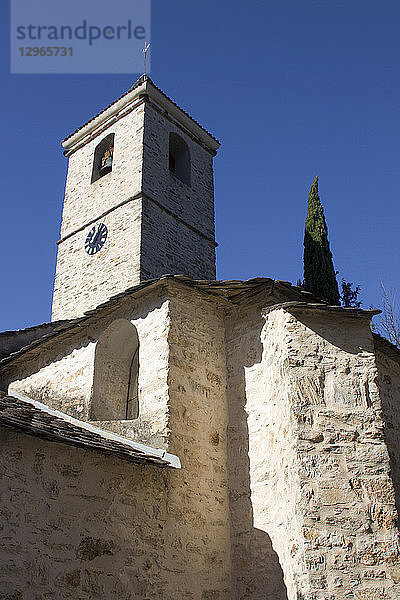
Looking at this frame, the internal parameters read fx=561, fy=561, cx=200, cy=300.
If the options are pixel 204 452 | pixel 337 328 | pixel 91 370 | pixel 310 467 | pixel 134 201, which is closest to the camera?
pixel 310 467

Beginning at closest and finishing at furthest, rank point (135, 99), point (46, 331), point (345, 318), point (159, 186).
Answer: point (345, 318)
point (46, 331)
point (159, 186)
point (135, 99)

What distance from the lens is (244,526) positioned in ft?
22.8

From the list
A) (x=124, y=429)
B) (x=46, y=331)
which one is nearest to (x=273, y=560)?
(x=124, y=429)

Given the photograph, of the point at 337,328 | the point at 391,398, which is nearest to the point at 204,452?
the point at 337,328

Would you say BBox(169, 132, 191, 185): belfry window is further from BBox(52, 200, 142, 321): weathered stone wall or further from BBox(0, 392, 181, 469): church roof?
BBox(0, 392, 181, 469): church roof

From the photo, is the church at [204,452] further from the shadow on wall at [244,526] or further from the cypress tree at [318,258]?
the cypress tree at [318,258]

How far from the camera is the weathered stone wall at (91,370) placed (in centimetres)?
722

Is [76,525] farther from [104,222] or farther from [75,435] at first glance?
[104,222]

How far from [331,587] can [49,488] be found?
119 inches

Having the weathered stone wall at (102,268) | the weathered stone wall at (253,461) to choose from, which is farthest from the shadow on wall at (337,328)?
the weathered stone wall at (102,268)

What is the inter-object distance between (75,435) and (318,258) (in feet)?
28.2

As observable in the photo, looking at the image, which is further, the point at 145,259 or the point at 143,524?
the point at 145,259

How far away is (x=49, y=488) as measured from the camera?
5746mm

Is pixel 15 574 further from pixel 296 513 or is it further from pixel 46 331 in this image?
pixel 46 331
